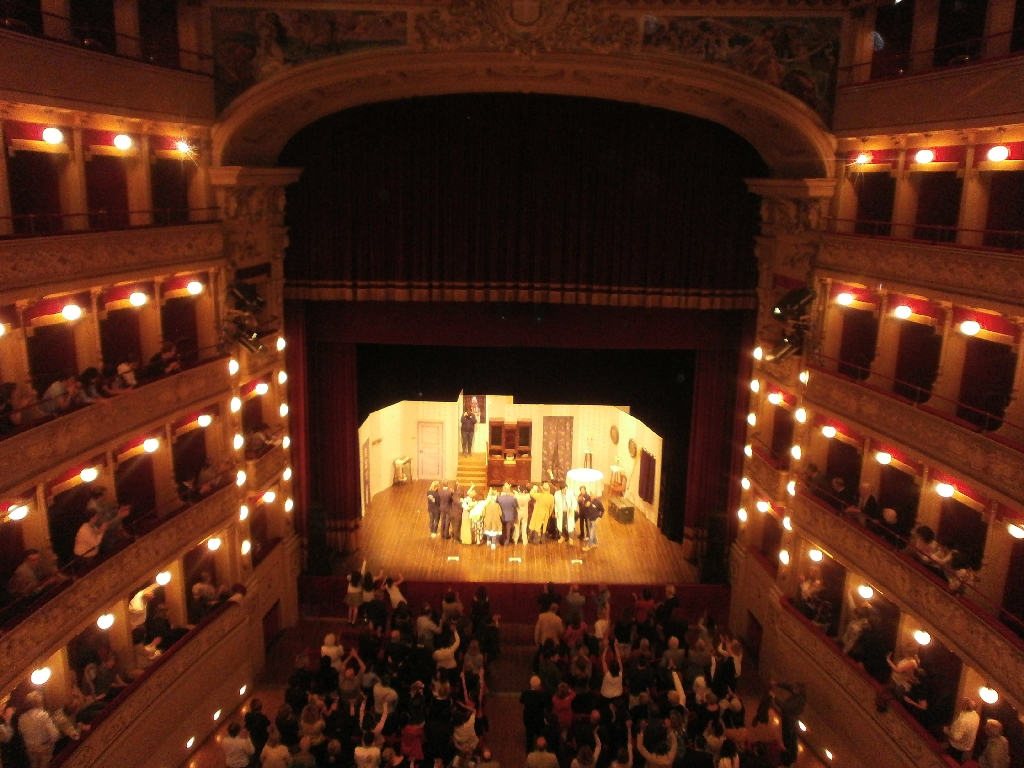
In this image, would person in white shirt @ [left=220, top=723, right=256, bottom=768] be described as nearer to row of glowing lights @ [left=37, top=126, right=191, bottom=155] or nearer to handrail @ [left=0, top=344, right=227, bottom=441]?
handrail @ [left=0, top=344, right=227, bottom=441]

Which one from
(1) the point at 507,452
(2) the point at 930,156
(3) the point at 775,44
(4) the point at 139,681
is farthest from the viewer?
(1) the point at 507,452

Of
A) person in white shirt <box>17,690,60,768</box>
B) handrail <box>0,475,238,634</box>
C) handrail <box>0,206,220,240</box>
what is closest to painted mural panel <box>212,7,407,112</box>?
handrail <box>0,206,220,240</box>

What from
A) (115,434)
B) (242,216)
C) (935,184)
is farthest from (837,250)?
(115,434)

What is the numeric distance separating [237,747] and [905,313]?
31.2ft

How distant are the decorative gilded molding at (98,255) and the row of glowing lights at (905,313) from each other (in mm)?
8827

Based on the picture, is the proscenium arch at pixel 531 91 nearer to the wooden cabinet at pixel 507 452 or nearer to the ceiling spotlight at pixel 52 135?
the ceiling spotlight at pixel 52 135

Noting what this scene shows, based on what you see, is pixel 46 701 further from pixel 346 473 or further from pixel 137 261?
pixel 346 473

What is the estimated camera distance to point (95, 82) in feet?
31.3

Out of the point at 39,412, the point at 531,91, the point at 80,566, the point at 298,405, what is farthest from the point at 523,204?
the point at 80,566

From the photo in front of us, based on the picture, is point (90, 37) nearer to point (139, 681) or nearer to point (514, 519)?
point (139, 681)

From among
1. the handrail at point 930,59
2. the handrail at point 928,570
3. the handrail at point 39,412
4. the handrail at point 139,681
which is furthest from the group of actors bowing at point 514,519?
the handrail at point 930,59

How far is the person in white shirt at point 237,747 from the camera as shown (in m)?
9.50

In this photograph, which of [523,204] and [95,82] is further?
[523,204]

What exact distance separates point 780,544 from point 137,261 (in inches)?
393
